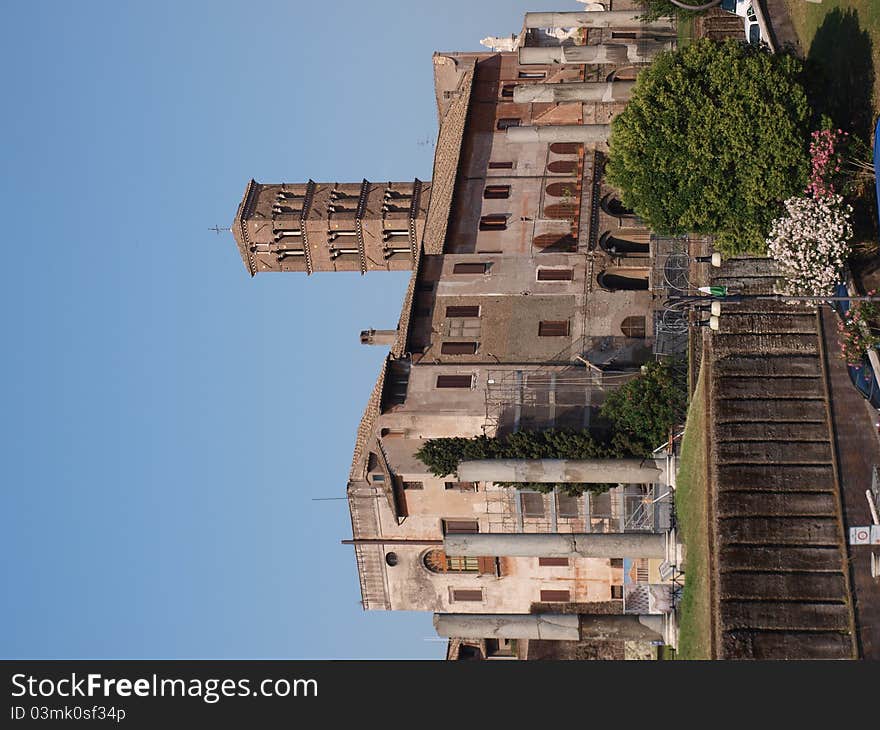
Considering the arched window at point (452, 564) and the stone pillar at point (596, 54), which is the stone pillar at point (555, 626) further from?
the stone pillar at point (596, 54)

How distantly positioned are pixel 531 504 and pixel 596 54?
1934 cm

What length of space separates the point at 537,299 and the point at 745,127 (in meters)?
11.5

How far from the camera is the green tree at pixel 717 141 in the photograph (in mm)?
34125

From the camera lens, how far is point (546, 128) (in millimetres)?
46781

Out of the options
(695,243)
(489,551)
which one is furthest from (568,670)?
(695,243)

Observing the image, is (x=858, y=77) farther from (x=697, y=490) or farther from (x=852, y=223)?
(x=697, y=490)

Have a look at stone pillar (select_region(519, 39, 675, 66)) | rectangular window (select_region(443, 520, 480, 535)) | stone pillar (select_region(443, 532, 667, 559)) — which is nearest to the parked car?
stone pillar (select_region(443, 532, 667, 559))

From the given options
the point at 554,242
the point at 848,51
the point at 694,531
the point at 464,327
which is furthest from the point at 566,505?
the point at 848,51

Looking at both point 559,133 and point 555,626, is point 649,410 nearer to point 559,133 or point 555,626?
point 555,626

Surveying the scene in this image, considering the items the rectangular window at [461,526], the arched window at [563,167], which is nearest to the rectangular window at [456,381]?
the rectangular window at [461,526]

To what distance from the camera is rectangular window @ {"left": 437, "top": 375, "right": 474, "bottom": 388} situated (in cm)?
4256

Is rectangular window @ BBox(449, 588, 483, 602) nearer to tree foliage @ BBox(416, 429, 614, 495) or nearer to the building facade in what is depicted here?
the building facade

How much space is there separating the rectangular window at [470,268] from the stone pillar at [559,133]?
5281mm

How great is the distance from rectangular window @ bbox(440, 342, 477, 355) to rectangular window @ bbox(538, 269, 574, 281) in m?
3.64
